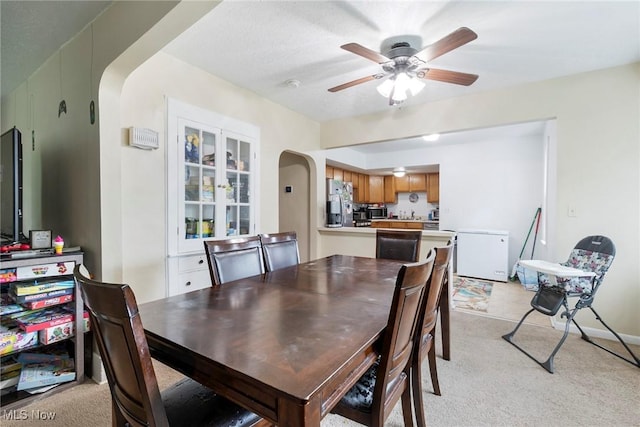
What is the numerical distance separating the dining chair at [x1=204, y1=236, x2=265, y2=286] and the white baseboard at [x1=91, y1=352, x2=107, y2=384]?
101 cm

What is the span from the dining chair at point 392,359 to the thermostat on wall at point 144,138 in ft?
7.14

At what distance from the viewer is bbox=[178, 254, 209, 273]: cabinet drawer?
2574 millimetres

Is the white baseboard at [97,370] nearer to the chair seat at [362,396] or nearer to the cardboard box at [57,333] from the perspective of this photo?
the cardboard box at [57,333]

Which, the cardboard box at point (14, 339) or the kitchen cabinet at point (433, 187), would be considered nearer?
the cardboard box at point (14, 339)

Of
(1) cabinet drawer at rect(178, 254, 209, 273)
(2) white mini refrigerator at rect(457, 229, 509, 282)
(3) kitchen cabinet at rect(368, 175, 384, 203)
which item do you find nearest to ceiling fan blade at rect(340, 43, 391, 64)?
(1) cabinet drawer at rect(178, 254, 209, 273)

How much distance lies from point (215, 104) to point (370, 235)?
2.52 metres

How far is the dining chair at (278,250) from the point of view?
2.23 meters

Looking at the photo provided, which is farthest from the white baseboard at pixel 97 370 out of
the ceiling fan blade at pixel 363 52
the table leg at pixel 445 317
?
the ceiling fan blade at pixel 363 52

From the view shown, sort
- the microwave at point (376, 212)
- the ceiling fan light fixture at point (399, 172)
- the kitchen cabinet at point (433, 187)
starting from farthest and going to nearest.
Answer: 1. the microwave at point (376, 212)
2. the kitchen cabinet at point (433, 187)
3. the ceiling fan light fixture at point (399, 172)

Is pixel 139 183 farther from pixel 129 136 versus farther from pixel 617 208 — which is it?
pixel 617 208

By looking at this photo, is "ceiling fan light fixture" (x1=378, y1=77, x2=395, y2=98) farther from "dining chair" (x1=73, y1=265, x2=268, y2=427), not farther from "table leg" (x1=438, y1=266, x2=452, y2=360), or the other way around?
"dining chair" (x1=73, y1=265, x2=268, y2=427)

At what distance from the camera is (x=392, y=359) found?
3.55 feet

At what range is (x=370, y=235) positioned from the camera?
4.07 m

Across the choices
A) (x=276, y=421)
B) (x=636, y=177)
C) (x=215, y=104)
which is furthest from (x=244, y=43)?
(x=636, y=177)
